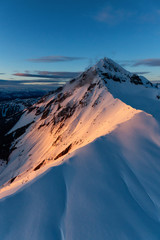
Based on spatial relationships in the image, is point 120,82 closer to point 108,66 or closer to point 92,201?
point 108,66

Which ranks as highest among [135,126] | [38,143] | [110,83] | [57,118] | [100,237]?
[110,83]

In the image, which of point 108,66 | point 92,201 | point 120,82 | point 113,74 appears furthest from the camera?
point 108,66

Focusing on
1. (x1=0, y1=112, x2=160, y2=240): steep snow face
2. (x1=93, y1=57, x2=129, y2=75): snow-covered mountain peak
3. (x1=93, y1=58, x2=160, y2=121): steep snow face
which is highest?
(x1=93, y1=57, x2=129, y2=75): snow-covered mountain peak

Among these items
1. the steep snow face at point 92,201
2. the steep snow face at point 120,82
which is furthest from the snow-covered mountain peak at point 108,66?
the steep snow face at point 92,201

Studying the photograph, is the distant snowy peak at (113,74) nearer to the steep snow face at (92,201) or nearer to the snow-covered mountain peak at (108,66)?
the snow-covered mountain peak at (108,66)

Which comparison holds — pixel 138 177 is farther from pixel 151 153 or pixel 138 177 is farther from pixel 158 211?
pixel 151 153

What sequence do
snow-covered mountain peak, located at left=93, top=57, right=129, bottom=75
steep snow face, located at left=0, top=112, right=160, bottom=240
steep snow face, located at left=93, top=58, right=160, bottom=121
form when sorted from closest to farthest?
steep snow face, located at left=0, top=112, right=160, bottom=240
steep snow face, located at left=93, top=58, right=160, bottom=121
snow-covered mountain peak, located at left=93, top=57, right=129, bottom=75

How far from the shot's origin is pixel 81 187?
647cm

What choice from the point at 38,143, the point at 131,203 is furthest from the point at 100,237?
the point at 38,143

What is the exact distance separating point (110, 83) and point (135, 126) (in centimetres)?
3700

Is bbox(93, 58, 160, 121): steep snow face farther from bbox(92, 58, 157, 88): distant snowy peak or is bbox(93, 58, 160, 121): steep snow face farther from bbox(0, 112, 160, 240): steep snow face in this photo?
bbox(0, 112, 160, 240): steep snow face

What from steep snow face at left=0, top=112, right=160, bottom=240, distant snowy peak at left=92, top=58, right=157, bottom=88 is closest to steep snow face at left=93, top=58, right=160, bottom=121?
distant snowy peak at left=92, top=58, right=157, bottom=88

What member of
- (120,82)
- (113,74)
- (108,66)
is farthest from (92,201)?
(108,66)

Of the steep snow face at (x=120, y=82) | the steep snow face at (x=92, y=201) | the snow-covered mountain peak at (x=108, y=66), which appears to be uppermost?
the snow-covered mountain peak at (x=108, y=66)
